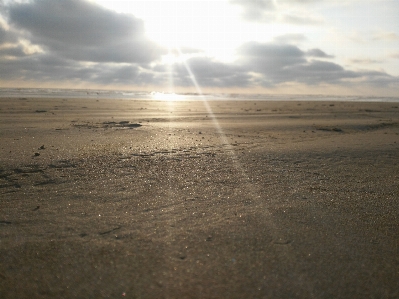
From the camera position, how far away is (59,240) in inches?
111

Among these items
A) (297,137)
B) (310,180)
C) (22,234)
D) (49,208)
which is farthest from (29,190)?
(297,137)

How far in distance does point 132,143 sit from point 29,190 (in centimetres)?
282

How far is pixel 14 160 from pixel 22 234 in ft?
7.69

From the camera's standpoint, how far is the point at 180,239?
2891mm

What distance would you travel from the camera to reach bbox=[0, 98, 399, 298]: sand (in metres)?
2.34

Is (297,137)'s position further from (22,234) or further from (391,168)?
(22,234)

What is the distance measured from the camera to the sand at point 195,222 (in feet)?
7.69

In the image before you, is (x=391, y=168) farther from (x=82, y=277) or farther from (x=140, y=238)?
(x=82, y=277)

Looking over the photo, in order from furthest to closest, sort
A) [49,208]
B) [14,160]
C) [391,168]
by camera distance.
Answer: [391,168] → [14,160] → [49,208]

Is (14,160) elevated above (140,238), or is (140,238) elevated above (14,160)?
(14,160)

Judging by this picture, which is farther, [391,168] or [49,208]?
[391,168]

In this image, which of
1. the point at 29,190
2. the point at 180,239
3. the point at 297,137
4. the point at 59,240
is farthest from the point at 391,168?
the point at 29,190

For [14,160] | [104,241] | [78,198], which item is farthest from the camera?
[14,160]

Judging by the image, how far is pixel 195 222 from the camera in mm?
3201
